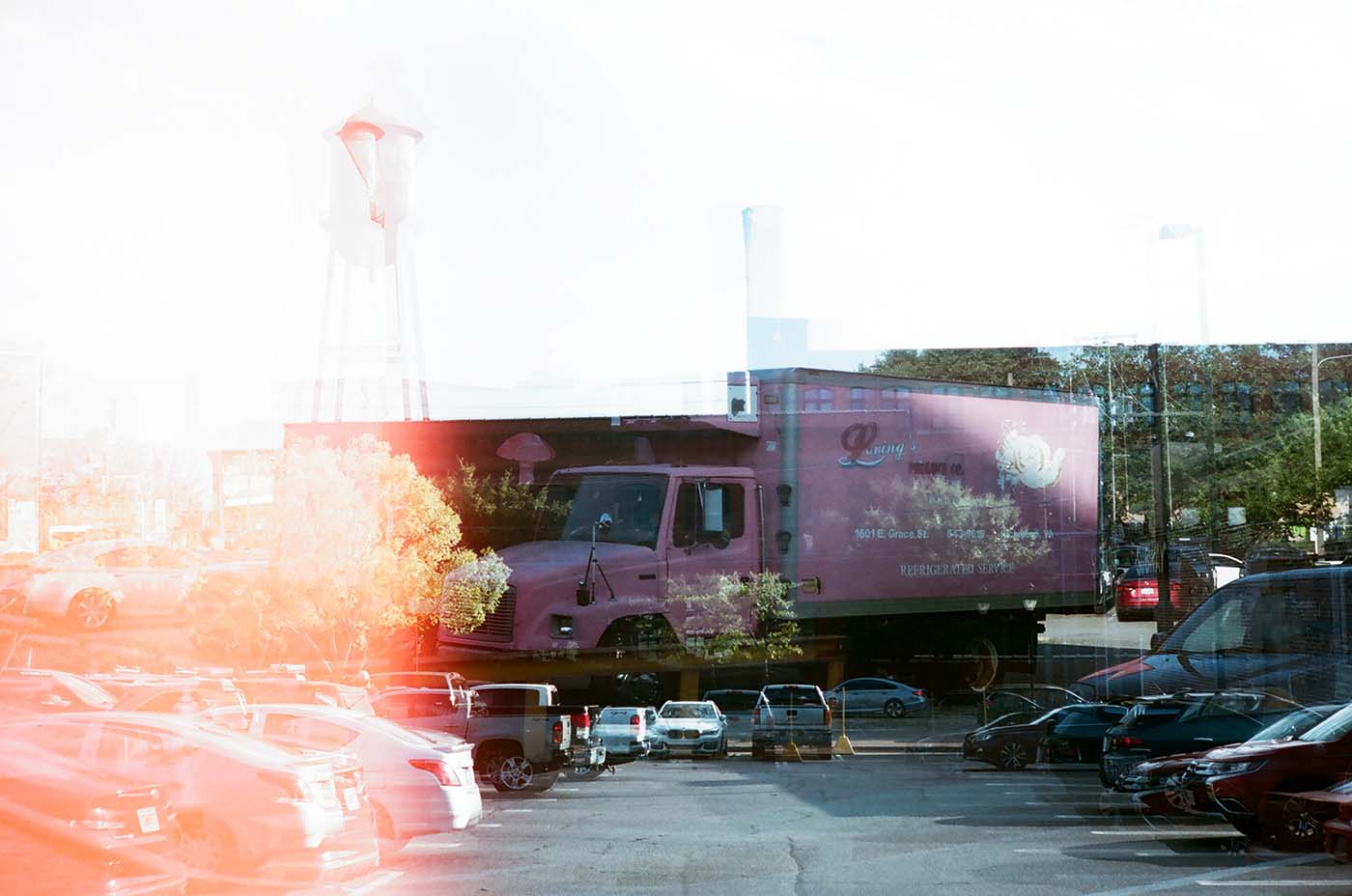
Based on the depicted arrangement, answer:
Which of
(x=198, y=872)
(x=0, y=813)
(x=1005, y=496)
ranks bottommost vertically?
(x=198, y=872)

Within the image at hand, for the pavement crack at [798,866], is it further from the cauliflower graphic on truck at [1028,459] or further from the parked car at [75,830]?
the cauliflower graphic on truck at [1028,459]

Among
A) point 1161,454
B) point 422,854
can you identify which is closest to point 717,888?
point 422,854

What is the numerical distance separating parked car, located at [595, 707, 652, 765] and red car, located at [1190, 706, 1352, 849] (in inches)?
155

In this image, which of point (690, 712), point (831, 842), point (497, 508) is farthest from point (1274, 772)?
point (497, 508)

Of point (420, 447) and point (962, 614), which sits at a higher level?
point (420, 447)

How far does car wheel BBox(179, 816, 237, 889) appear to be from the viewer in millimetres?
5578

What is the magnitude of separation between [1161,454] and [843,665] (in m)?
3.40

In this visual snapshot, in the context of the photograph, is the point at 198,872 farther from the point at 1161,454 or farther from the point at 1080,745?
the point at 1161,454

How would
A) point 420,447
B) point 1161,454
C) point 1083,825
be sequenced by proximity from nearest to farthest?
point 420,447 < point 1083,825 < point 1161,454

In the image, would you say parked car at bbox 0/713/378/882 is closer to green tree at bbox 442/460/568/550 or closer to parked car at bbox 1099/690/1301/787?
green tree at bbox 442/460/568/550

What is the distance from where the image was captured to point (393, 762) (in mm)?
6848

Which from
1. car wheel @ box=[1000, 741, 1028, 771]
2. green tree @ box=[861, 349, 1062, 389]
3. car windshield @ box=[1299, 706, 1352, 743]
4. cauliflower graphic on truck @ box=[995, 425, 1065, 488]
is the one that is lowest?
car wheel @ box=[1000, 741, 1028, 771]

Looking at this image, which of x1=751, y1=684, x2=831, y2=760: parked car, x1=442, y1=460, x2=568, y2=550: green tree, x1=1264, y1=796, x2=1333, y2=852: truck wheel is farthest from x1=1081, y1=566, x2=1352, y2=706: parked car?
x1=442, y1=460, x2=568, y2=550: green tree

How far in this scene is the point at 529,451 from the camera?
780cm
